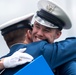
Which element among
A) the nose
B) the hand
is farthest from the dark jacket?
the nose

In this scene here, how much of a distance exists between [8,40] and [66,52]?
1.39 feet

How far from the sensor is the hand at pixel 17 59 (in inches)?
51.1

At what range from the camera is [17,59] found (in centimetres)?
132

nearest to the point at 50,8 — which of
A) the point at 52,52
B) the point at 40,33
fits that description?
the point at 40,33

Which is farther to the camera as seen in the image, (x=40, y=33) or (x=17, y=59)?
(x=40, y=33)

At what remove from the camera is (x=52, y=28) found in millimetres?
1545

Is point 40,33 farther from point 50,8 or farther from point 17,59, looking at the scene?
point 17,59

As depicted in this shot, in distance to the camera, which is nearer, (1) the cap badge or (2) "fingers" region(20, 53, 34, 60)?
(2) "fingers" region(20, 53, 34, 60)

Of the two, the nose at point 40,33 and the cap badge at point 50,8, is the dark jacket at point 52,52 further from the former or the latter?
the cap badge at point 50,8

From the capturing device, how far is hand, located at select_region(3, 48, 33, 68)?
1.30 meters

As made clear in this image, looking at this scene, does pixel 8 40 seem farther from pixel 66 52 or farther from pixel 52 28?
pixel 66 52

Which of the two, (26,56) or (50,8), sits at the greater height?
(50,8)

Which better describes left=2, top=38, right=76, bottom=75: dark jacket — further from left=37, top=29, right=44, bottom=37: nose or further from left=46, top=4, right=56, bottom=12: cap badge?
left=46, top=4, right=56, bottom=12: cap badge

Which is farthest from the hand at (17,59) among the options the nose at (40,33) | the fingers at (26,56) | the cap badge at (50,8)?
the cap badge at (50,8)
